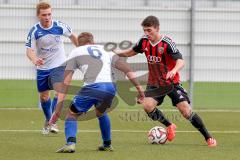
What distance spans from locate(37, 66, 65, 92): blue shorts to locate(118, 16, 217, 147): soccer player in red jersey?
1.53 m

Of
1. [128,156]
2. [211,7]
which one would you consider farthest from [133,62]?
[128,156]

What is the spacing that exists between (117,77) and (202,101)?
274cm

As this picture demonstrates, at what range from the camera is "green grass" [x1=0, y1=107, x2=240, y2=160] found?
390 inches

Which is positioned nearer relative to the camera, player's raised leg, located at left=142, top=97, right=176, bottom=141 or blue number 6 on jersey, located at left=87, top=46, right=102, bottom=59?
blue number 6 on jersey, located at left=87, top=46, right=102, bottom=59

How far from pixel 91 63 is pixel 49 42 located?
113 inches

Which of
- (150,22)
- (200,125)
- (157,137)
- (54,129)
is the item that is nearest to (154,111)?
(157,137)

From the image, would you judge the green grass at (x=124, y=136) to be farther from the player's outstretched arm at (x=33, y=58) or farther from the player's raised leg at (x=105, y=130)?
the player's outstretched arm at (x=33, y=58)

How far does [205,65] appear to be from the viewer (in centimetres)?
2000

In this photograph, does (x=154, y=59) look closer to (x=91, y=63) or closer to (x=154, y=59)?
(x=154, y=59)

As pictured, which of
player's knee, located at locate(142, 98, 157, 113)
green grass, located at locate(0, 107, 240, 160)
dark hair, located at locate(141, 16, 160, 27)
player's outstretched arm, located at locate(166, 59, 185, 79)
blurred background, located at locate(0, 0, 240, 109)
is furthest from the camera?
blurred background, located at locate(0, 0, 240, 109)

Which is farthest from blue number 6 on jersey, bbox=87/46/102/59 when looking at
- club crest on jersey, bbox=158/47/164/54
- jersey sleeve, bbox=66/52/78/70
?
club crest on jersey, bbox=158/47/164/54

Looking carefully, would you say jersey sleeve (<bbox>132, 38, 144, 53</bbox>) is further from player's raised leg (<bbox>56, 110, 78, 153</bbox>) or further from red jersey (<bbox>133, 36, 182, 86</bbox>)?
player's raised leg (<bbox>56, 110, 78, 153</bbox>)

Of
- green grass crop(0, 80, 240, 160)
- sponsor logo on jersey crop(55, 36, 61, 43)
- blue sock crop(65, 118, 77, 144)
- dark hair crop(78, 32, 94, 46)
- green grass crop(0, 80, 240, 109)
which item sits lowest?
green grass crop(0, 80, 240, 109)

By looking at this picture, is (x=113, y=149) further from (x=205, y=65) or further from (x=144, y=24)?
(x=205, y=65)
